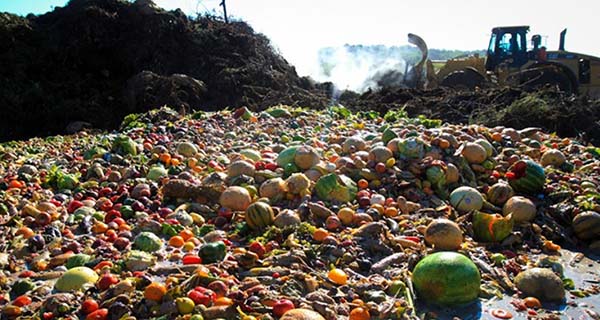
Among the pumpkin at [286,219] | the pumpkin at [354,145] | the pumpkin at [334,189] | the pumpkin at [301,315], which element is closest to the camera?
the pumpkin at [301,315]

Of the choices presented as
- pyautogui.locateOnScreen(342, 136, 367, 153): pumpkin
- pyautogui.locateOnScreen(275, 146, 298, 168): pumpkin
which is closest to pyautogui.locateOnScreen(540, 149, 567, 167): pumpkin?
pyautogui.locateOnScreen(342, 136, 367, 153): pumpkin

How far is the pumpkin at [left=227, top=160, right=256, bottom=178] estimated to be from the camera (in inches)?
223

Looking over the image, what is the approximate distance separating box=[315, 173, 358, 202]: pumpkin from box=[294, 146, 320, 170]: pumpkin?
0.45 m

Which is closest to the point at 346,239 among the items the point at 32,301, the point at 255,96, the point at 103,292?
the point at 103,292

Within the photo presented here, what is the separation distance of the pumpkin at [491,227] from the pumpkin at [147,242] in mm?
2970

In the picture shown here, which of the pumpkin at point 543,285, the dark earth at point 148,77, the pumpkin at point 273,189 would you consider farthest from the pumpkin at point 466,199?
the dark earth at point 148,77

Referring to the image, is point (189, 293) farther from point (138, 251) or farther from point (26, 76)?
point (26, 76)

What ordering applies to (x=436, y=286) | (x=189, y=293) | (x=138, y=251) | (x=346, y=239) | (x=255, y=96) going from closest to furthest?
1. (x=189, y=293)
2. (x=436, y=286)
3. (x=138, y=251)
4. (x=346, y=239)
5. (x=255, y=96)

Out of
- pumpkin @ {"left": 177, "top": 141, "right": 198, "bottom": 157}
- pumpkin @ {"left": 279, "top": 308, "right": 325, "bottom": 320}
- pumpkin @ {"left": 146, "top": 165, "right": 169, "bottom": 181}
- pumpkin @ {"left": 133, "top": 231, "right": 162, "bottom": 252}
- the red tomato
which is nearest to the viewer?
pumpkin @ {"left": 279, "top": 308, "right": 325, "bottom": 320}

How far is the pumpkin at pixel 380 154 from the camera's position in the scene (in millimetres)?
5855

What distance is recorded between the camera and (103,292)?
3.32 metres

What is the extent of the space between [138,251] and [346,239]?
171 cm

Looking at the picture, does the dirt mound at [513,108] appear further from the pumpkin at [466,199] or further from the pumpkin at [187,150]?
the pumpkin at [187,150]

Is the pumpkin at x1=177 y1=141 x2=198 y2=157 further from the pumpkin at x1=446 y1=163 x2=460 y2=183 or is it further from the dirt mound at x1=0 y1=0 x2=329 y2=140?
the dirt mound at x1=0 y1=0 x2=329 y2=140
